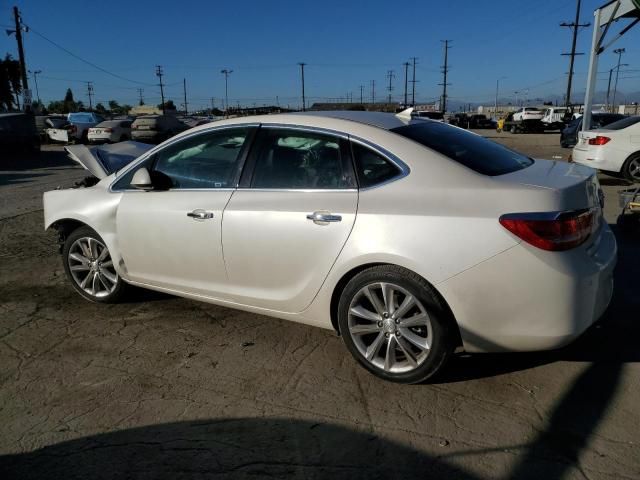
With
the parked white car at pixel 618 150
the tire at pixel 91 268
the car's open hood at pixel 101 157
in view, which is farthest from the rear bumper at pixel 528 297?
the parked white car at pixel 618 150

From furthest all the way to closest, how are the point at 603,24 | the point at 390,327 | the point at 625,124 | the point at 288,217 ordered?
the point at 603,24
the point at 625,124
the point at 288,217
the point at 390,327

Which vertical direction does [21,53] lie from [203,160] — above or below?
above

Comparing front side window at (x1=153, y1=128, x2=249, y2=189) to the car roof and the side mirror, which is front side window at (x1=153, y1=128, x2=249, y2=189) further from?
the car roof

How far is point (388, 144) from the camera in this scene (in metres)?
3.14

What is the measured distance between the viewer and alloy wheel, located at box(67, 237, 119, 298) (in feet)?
14.6

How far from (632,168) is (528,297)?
9.37 m

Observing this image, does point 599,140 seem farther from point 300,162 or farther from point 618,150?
point 300,162

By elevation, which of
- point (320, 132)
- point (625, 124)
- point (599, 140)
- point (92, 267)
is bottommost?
point (92, 267)

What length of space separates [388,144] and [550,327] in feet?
4.50

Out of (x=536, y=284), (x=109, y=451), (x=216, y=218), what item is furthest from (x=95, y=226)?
(x=536, y=284)

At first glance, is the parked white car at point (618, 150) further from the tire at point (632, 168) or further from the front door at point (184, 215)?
the front door at point (184, 215)

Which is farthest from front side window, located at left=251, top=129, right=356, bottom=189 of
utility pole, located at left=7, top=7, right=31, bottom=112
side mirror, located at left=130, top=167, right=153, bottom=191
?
utility pole, located at left=7, top=7, right=31, bottom=112

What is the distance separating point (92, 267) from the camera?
4.54 meters

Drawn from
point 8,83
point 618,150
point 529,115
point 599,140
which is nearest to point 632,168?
point 618,150
